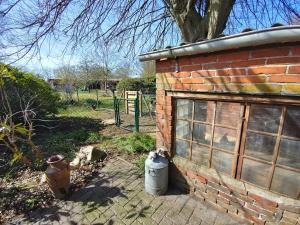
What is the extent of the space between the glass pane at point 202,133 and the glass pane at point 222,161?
0.22m

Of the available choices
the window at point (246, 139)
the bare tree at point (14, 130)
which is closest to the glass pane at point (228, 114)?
the window at point (246, 139)

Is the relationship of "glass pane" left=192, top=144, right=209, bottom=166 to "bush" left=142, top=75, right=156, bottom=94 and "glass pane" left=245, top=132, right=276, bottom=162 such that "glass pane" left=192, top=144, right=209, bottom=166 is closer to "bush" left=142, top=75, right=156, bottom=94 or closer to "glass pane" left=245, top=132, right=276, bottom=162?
"glass pane" left=245, top=132, right=276, bottom=162

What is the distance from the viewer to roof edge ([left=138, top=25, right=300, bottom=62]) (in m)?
1.68

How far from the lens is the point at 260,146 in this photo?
7.99ft

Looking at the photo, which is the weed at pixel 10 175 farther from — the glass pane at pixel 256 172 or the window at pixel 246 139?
the glass pane at pixel 256 172

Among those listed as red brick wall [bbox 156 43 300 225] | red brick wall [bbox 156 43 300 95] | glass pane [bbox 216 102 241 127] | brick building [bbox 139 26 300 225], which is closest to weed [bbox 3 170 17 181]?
red brick wall [bbox 156 43 300 225]

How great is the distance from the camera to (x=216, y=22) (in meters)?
4.32

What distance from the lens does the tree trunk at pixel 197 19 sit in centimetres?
430

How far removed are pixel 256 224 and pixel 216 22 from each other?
4.16 m

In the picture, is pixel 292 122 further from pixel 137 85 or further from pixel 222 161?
pixel 137 85

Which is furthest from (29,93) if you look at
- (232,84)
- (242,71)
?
(242,71)

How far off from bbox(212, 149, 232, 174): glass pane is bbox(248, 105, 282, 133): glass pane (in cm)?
63

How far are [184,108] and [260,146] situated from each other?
1.25 meters

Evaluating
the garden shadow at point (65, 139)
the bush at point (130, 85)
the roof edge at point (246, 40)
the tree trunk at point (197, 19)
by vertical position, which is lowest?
the garden shadow at point (65, 139)
